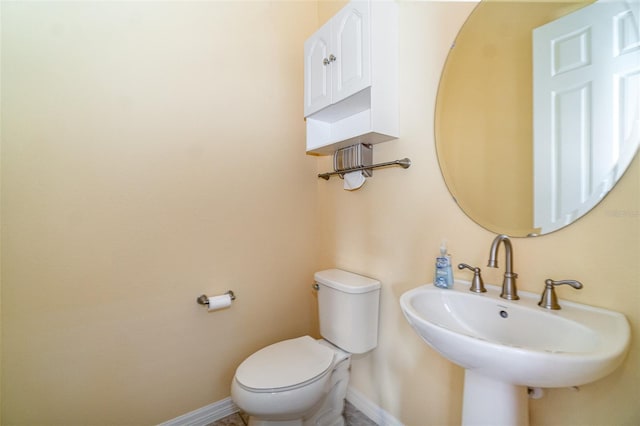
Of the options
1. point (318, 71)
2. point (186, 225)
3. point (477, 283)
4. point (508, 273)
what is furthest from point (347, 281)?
point (318, 71)

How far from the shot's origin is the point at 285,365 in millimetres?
1237

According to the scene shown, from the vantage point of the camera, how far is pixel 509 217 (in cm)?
97

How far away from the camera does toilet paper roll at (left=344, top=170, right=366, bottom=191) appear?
1.47 meters

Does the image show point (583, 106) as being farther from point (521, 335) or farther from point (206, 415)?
point (206, 415)

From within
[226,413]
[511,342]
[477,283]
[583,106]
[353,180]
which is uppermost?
[583,106]

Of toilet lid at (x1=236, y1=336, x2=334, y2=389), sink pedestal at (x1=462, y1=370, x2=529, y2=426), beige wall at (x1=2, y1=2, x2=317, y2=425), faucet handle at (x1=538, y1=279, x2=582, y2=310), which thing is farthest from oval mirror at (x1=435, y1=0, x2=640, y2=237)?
beige wall at (x1=2, y1=2, x2=317, y2=425)

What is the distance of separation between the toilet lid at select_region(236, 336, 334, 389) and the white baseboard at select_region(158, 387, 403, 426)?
44cm

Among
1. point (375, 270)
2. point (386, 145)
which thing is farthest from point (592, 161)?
point (375, 270)

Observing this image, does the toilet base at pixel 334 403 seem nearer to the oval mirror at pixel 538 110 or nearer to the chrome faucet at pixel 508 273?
the chrome faucet at pixel 508 273

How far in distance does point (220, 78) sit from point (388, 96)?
0.92 metres

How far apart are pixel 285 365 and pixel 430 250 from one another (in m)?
0.82

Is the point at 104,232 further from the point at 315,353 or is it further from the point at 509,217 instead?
the point at 509,217

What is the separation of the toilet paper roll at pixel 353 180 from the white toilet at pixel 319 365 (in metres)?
0.49

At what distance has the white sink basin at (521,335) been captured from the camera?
59 centimetres
